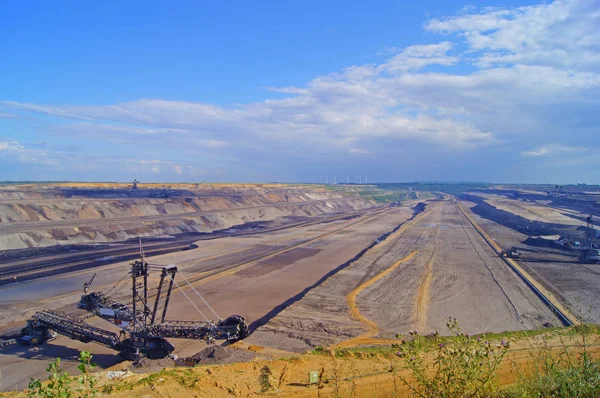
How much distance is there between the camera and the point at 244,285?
3597 cm

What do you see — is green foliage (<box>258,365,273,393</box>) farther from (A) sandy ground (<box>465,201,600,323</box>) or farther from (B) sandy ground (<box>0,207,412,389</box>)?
(A) sandy ground (<box>465,201,600,323</box>)

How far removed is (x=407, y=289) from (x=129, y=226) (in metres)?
54.1

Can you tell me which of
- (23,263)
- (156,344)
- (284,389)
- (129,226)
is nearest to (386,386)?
(284,389)

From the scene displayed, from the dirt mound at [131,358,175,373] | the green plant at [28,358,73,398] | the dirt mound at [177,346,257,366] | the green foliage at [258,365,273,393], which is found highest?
the green plant at [28,358,73,398]

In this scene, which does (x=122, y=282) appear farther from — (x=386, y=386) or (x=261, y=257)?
(x=386, y=386)

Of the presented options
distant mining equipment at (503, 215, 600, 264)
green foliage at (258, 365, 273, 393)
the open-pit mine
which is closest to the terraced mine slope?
the open-pit mine

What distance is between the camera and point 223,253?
170 ft

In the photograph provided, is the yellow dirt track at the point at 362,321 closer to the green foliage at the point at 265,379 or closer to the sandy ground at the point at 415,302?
the sandy ground at the point at 415,302

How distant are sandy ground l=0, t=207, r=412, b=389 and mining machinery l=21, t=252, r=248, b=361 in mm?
1160

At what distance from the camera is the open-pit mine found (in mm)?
20797

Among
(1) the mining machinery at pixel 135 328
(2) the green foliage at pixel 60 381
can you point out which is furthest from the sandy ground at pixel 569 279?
(2) the green foliage at pixel 60 381

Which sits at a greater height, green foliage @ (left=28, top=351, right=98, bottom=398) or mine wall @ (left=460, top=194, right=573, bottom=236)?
green foliage @ (left=28, top=351, right=98, bottom=398)

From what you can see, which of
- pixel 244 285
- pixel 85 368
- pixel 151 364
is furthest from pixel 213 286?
pixel 85 368

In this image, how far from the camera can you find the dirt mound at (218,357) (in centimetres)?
1853
